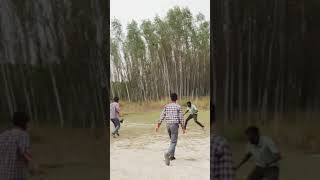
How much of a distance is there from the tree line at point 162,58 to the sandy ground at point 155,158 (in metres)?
6.72

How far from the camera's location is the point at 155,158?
432 inches

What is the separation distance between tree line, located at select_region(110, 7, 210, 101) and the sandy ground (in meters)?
6.72

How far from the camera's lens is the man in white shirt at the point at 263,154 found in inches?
212

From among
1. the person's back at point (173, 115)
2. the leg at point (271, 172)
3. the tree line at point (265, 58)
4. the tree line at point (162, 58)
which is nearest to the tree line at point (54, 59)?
the tree line at point (265, 58)

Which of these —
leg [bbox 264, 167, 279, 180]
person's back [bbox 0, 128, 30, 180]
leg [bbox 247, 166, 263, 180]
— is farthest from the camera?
leg [bbox 247, 166, 263, 180]

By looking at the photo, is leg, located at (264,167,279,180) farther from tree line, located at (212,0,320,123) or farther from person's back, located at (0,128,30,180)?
person's back, located at (0,128,30,180)

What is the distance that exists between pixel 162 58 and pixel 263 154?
20875 millimetres

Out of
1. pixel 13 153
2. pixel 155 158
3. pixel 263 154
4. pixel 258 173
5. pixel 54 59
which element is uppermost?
pixel 54 59

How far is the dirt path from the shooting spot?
8.48m

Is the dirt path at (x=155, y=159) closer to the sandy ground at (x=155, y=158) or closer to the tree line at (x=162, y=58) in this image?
the sandy ground at (x=155, y=158)

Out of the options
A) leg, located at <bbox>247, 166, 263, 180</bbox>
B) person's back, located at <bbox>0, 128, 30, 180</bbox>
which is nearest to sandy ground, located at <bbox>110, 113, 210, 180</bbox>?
leg, located at <bbox>247, 166, 263, 180</bbox>

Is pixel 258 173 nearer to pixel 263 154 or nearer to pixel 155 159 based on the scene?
pixel 263 154

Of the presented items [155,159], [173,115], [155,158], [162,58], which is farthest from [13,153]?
[162,58]

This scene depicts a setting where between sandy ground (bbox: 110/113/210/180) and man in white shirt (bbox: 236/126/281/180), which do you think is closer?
man in white shirt (bbox: 236/126/281/180)
